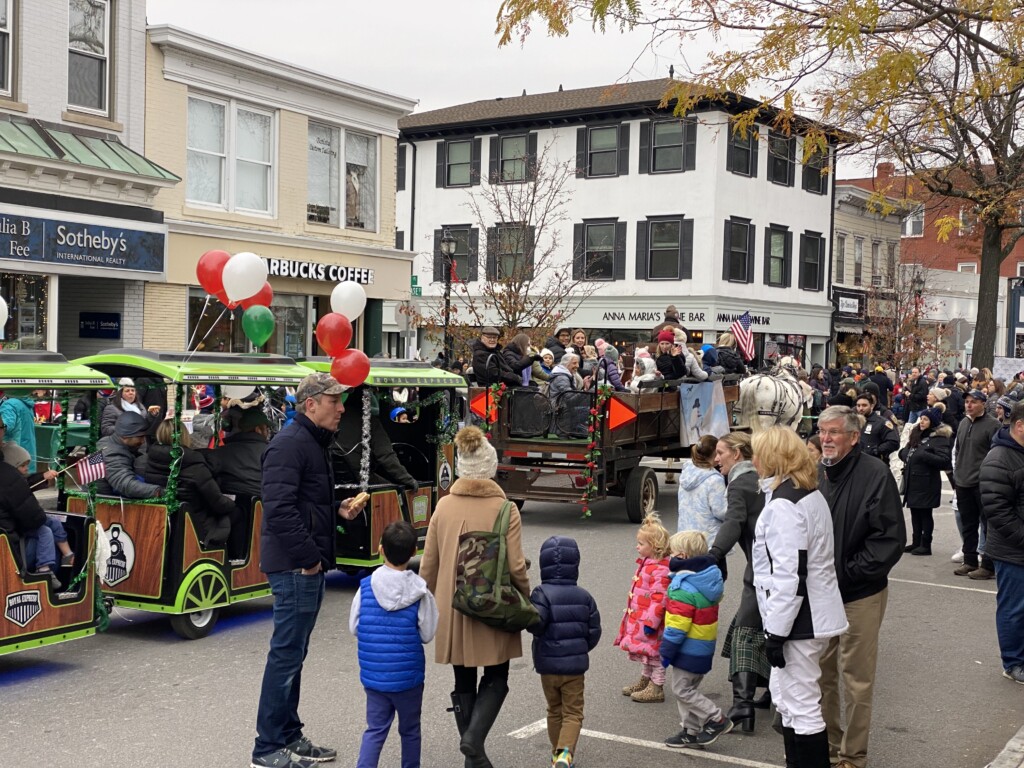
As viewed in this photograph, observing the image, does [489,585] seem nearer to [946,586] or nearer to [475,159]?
[946,586]

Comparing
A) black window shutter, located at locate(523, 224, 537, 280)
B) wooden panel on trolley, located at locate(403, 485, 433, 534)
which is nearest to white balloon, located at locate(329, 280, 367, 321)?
wooden panel on trolley, located at locate(403, 485, 433, 534)

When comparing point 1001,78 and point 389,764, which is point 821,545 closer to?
point 389,764

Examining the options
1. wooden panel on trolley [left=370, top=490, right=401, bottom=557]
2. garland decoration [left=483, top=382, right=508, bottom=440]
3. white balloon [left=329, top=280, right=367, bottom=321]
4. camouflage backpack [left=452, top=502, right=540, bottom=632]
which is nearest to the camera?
camouflage backpack [left=452, top=502, right=540, bottom=632]

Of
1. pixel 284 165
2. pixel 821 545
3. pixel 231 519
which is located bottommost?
pixel 231 519

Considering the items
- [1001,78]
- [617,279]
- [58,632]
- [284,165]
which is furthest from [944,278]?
[58,632]

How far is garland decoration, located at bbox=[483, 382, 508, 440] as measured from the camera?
14.2 m

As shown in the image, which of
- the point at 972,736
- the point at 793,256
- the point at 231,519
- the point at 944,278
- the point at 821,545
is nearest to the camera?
the point at 821,545

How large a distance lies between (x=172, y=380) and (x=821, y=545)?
16.6ft

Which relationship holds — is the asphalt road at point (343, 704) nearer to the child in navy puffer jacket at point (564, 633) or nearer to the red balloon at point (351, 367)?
the child in navy puffer jacket at point (564, 633)

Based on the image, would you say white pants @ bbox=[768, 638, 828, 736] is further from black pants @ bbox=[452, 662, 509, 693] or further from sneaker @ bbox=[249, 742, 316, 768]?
→ sneaker @ bbox=[249, 742, 316, 768]

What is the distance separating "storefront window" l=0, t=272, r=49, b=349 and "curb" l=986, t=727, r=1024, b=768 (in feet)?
53.5

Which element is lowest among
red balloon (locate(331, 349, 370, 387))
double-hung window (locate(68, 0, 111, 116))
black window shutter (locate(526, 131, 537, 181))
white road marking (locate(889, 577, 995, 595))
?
white road marking (locate(889, 577, 995, 595))

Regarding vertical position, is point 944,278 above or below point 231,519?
above

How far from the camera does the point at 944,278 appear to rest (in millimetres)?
55125
